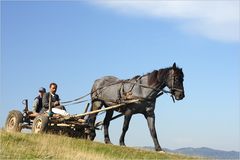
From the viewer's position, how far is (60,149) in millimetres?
15812

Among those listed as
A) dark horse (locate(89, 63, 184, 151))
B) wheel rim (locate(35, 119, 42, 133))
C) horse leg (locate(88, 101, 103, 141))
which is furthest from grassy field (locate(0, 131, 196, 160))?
horse leg (locate(88, 101, 103, 141))

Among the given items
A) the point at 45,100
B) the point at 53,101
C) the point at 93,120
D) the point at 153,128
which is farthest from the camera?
the point at 93,120

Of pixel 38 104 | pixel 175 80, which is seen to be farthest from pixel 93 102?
pixel 175 80

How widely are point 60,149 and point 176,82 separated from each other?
213 inches

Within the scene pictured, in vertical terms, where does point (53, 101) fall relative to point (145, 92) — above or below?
below

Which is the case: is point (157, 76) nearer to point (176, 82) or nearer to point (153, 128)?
point (176, 82)

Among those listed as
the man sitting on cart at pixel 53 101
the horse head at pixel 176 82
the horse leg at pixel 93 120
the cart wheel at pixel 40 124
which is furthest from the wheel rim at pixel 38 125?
the horse head at pixel 176 82

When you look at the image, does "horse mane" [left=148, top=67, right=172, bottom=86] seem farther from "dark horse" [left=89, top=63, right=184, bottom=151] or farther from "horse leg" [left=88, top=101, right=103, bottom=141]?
"horse leg" [left=88, top=101, right=103, bottom=141]

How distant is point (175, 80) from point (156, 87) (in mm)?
836

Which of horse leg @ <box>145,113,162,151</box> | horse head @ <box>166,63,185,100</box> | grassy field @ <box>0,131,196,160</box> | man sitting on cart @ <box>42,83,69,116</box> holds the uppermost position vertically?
horse head @ <box>166,63,185,100</box>

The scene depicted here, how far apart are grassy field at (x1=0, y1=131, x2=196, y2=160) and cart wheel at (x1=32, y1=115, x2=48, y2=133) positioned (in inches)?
40.0

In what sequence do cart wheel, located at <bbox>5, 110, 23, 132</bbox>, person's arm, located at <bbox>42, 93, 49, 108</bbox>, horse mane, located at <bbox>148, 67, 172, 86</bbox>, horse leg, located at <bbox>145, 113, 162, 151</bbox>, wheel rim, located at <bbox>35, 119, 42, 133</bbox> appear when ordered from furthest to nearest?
cart wheel, located at <bbox>5, 110, 23, 132</bbox> < person's arm, located at <bbox>42, 93, 49, 108</bbox> < horse mane, located at <bbox>148, 67, 172, 86</bbox> < wheel rim, located at <bbox>35, 119, 42, 133</bbox> < horse leg, located at <bbox>145, 113, 162, 151</bbox>

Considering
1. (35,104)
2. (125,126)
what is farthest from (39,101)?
(125,126)

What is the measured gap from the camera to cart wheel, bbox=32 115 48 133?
740 inches
